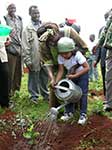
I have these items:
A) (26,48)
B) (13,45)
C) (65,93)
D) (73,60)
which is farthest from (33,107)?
(65,93)

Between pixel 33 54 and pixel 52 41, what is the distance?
1.94m

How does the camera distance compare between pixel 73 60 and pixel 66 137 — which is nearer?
pixel 66 137

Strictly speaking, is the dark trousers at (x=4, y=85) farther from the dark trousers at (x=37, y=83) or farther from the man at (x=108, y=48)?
the man at (x=108, y=48)

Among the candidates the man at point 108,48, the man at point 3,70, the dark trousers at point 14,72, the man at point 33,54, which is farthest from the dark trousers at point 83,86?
the dark trousers at point 14,72

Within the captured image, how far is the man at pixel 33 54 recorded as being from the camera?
8172 millimetres

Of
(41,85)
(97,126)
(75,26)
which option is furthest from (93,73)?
(97,126)

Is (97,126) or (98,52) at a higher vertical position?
(98,52)

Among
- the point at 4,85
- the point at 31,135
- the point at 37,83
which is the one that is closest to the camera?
the point at 31,135

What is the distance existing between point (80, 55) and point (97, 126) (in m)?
0.99

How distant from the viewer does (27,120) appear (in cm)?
685

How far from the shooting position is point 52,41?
6285mm

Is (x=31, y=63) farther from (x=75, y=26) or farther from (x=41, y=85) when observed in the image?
(x=75, y=26)

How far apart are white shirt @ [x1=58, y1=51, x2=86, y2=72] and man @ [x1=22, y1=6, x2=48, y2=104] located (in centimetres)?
182

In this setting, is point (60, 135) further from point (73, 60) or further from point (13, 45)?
point (13, 45)
